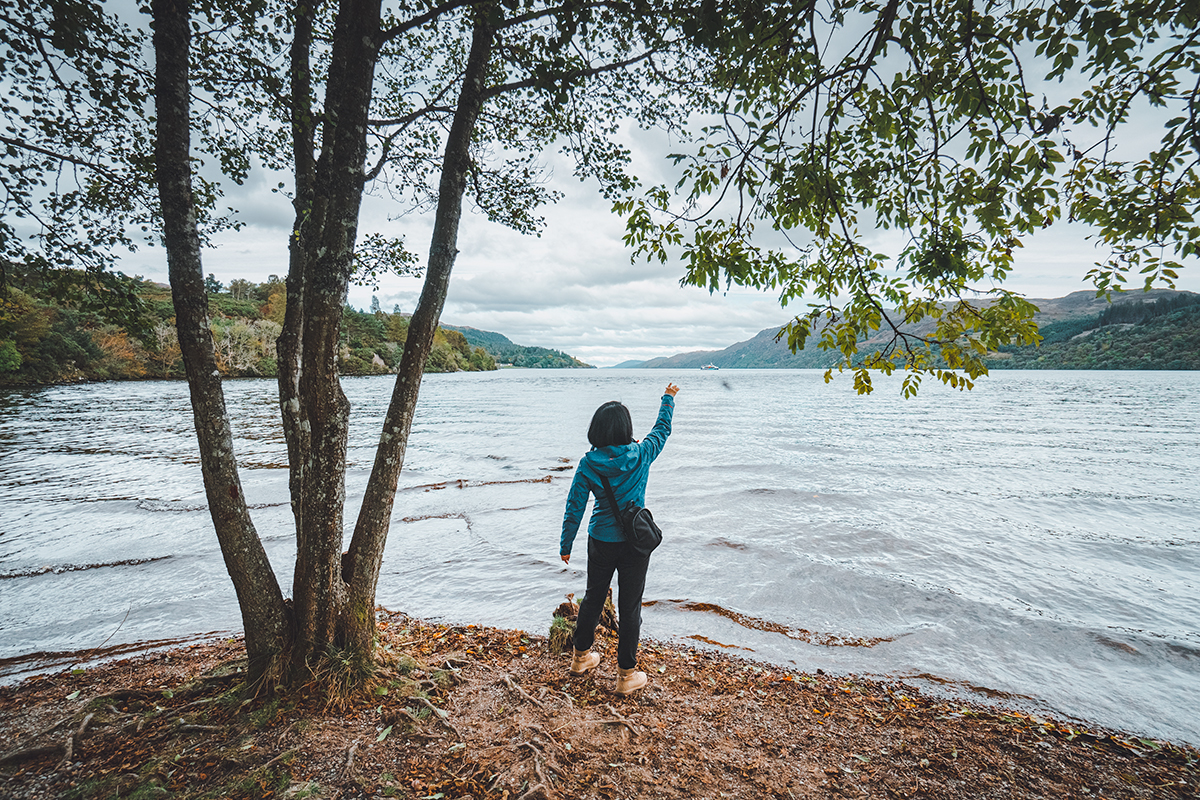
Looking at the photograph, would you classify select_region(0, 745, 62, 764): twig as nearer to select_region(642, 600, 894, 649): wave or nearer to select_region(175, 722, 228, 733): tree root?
select_region(175, 722, 228, 733): tree root

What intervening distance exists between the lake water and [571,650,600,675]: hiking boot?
1.62m

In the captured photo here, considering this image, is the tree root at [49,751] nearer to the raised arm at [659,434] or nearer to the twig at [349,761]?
the twig at [349,761]

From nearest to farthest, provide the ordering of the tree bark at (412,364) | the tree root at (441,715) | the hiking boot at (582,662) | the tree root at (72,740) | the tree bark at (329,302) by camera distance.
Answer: the tree root at (72,740), the tree bark at (329,302), the tree root at (441,715), the tree bark at (412,364), the hiking boot at (582,662)

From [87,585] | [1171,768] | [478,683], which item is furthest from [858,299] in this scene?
[87,585]

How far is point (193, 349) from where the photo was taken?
3.66 m

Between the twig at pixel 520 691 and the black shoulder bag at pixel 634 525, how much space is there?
1.73 metres

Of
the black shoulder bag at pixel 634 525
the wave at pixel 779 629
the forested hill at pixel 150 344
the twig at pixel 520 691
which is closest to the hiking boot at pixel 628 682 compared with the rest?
the twig at pixel 520 691

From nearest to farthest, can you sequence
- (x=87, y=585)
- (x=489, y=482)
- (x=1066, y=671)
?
(x=1066, y=671) → (x=87, y=585) → (x=489, y=482)

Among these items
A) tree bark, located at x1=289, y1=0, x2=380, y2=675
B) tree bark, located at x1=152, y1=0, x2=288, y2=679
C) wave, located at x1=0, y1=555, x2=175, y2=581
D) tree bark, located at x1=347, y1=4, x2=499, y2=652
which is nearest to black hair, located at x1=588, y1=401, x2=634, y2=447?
tree bark, located at x1=347, y1=4, x2=499, y2=652

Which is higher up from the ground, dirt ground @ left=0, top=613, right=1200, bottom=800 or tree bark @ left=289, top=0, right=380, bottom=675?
tree bark @ left=289, top=0, right=380, bottom=675

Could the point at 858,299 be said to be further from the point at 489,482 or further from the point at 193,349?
the point at 489,482

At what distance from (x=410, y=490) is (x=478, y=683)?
10.8 m

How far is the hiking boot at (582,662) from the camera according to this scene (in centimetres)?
506

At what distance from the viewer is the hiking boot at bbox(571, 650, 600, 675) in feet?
16.6
